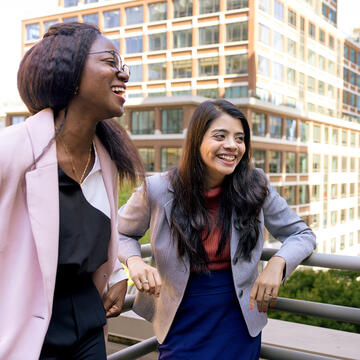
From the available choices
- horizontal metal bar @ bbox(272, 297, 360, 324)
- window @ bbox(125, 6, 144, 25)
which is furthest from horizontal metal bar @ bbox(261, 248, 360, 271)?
window @ bbox(125, 6, 144, 25)

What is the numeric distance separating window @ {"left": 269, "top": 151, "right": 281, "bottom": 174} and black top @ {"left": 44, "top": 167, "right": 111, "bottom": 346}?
131 feet

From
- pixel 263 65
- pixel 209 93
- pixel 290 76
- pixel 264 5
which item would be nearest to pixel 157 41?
pixel 209 93

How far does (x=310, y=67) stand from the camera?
4862cm

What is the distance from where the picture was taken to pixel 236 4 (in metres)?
41.5

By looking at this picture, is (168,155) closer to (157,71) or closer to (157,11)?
(157,71)

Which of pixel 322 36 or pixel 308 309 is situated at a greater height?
pixel 322 36

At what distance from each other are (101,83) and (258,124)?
3960 cm

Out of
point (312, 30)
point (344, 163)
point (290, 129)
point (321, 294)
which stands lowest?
point (321, 294)

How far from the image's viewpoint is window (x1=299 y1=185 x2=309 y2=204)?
45500mm

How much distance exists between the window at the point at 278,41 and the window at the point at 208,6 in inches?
227

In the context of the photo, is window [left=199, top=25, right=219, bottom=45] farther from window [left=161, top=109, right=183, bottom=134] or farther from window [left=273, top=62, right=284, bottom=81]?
window [left=161, top=109, right=183, bottom=134]

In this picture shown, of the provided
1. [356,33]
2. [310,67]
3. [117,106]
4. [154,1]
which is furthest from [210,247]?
[356,33]

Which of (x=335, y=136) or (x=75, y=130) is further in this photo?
(x=335, y=136)

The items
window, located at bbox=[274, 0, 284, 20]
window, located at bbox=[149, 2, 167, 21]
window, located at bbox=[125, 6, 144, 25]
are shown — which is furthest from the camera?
window, located at bbox=[125, 6, 144, 25]
